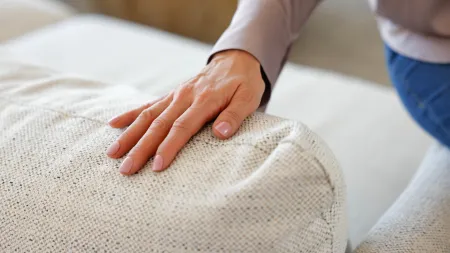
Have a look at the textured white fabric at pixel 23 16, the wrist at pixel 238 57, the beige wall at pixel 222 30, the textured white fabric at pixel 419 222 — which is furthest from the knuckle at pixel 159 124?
the beige wall at pixel 222 30

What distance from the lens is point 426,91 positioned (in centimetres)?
83

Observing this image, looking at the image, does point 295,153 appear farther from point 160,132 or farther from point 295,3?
point 295,3

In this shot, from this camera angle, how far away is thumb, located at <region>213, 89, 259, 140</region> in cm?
53

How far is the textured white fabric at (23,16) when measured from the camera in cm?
142

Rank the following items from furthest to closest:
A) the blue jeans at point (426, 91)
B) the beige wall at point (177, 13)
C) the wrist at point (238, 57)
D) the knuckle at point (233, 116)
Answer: the beige wall at point (177, 13) < the blue jeans at point (426, 91) < the wrist at point (238, 57) < the knuckle at point (233, 116)

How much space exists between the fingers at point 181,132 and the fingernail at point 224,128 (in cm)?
3

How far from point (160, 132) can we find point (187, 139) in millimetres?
49

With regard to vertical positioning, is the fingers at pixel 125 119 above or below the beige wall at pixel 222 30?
above

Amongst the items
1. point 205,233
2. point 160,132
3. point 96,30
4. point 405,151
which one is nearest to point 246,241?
point 205,233

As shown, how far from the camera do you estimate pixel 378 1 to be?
0.82 m

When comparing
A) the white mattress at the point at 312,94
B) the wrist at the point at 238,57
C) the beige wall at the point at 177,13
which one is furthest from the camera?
the beige wall at the point at 177,13

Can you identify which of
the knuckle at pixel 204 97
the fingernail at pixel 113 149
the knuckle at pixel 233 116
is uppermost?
the knuckle at pixel 233 116

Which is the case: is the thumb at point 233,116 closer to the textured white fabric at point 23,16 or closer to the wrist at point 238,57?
the wrist at point 238,57

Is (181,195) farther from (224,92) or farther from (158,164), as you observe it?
(224,92)
